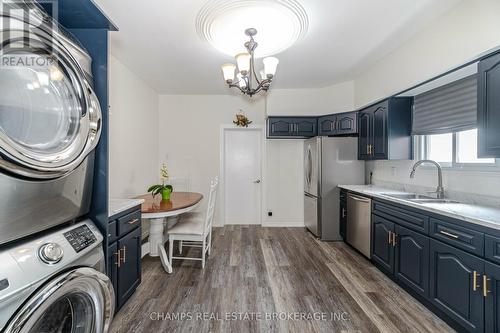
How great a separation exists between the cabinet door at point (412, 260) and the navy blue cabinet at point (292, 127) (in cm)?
225

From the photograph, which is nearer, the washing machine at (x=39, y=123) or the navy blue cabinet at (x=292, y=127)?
the washing machine at (x=39, y=123)

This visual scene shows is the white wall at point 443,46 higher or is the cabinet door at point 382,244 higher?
the white wall at point 443,46

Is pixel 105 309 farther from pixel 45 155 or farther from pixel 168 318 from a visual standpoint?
pixel 45 155

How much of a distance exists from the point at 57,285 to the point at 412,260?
2598 millimetres

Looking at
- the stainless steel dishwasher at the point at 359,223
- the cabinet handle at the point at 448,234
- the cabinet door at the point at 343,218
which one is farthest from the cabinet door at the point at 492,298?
the cabinet door at the point at 343,218

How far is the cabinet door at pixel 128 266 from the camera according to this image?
6.21ft

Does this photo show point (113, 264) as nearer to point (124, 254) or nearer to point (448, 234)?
point (124, 254)

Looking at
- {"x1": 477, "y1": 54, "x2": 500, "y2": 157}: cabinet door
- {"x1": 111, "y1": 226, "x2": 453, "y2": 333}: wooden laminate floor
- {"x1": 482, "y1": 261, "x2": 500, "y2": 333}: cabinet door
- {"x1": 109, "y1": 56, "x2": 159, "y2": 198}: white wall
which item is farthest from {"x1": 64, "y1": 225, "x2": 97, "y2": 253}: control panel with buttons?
{"x1": 477, "y1": 54, "x2": 500, "y2": 157}: cabinet door

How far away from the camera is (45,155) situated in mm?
995

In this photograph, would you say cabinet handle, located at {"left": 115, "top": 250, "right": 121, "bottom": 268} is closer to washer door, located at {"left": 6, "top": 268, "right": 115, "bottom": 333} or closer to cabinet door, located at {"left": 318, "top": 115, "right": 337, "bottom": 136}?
washer door, located at {"left": 6, "top": 268, "right": 115, "bottom": 333}

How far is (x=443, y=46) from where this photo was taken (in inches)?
84.6

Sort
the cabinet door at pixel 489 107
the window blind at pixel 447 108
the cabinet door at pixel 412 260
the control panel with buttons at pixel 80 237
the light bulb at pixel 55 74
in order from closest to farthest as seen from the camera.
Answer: the light bulb at pixel 55 74 < the control panel with buttons at pixel 80 237 < the cabinet door at pixel 489 107 < the cabinet door at pixel 412 260 < the window blind at pixel 447 108

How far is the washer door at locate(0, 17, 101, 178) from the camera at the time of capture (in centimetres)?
89

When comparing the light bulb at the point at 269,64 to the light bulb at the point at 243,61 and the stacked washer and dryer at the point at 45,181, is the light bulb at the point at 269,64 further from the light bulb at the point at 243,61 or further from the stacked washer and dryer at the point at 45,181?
the stacked washer and dryer at the point at 45,181
